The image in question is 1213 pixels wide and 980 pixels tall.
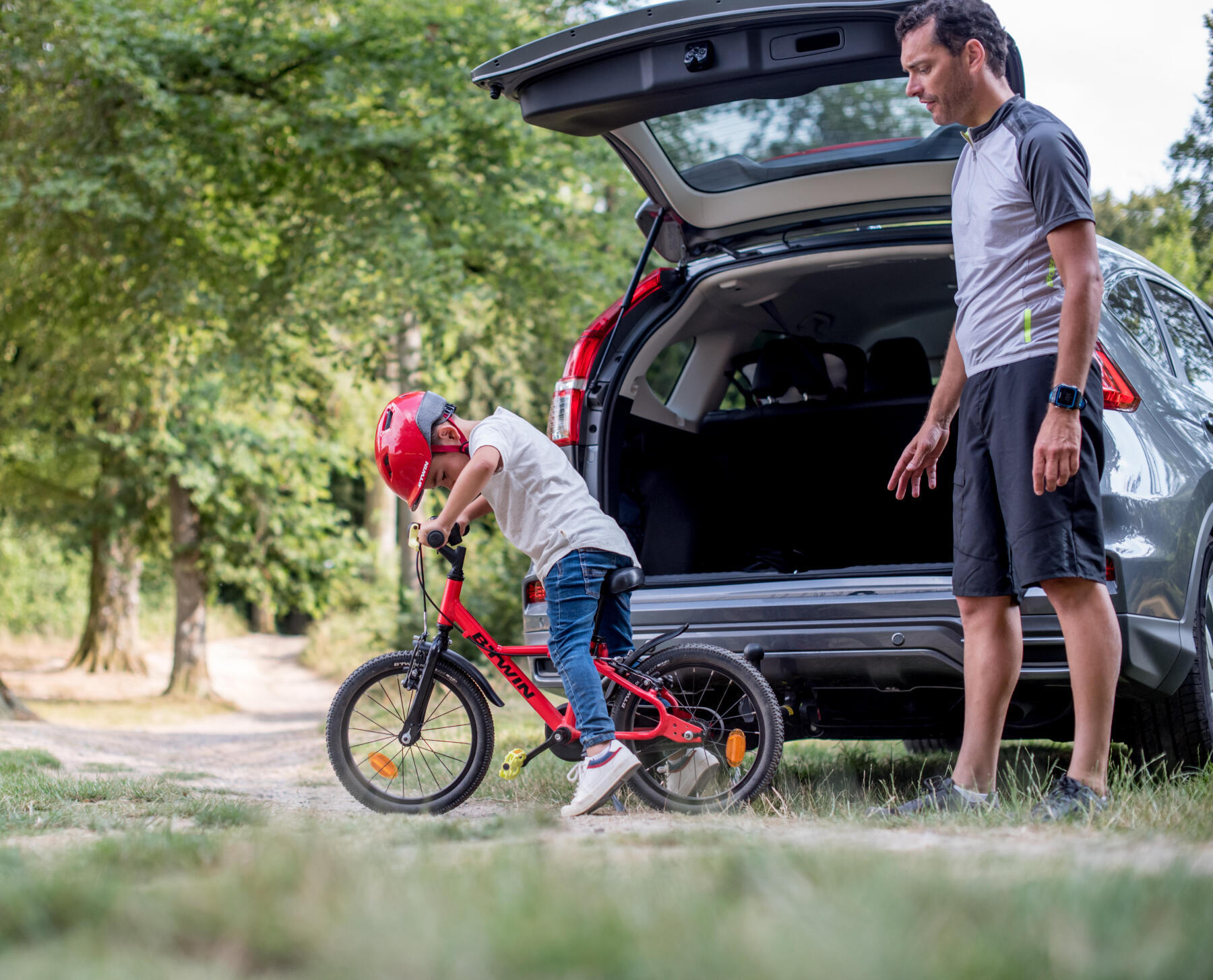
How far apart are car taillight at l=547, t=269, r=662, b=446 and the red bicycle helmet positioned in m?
0.54

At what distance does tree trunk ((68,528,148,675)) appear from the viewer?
16969 mm

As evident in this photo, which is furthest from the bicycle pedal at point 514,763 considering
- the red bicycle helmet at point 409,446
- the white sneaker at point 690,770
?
the red bicycle helmet at point 409,446

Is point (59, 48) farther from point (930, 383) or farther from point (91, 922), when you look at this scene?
point (91, 922)

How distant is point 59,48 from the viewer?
9312 millimetres

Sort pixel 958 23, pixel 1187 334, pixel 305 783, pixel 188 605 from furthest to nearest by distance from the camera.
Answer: pixel 188 605 < pixel 305 783 < pixel 1187 334 < pixel 958 23

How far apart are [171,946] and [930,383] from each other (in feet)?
13.3

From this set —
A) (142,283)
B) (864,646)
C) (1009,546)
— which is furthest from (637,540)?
(142,283)

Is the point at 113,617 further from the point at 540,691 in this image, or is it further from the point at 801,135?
the point at 801,135

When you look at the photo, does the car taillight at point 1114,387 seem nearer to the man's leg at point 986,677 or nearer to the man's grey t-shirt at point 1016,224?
the man's grey t-shirt at point 1016,224

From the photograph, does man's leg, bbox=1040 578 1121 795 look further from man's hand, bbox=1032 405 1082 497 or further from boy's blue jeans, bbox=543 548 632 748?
boy's blue jeans, bbox=543 548 632 748

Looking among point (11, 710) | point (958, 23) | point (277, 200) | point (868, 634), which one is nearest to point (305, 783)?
point (868, 634)

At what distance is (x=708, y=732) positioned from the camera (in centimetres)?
366

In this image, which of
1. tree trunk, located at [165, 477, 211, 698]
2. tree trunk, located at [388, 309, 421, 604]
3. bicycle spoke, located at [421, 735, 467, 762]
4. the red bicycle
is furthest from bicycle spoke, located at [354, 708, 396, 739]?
tree trunk, located at [165, 477, 211, 698]

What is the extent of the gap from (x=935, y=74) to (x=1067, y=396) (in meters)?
0.94
